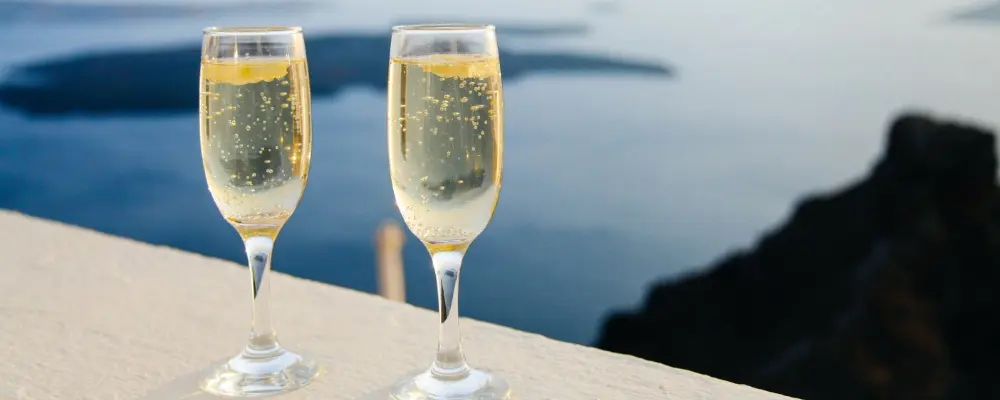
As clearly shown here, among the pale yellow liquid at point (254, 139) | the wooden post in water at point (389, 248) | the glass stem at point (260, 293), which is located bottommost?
the wooden post in water at point (389, 248)

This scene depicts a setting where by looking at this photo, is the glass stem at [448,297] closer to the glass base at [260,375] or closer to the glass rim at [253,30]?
the glass base at [260,375]

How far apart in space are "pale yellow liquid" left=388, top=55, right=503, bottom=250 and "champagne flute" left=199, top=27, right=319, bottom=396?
0.38 feet

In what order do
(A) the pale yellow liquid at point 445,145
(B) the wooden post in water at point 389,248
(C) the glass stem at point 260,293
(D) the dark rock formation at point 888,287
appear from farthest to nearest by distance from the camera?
(D) the dark rock formation at point 888,287
(B) the wooden post in water at point 389,248
(C) the glass stem at point 260,293
(A) the pale yellow liquid at point 445,145

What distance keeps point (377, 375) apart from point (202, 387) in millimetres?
167

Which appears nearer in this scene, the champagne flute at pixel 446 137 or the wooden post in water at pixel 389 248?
the champagne flute at pixel 446 137

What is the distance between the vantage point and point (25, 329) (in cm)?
114

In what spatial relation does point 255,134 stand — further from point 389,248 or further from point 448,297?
point 389,248

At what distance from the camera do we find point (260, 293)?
0.98 m

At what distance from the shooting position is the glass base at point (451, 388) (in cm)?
90

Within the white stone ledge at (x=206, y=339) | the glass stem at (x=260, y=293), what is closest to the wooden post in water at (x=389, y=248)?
the white stone ledge at (x=206, y=339)

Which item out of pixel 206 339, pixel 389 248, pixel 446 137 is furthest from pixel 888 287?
pixel 446 137

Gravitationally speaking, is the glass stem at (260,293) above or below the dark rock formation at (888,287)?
above

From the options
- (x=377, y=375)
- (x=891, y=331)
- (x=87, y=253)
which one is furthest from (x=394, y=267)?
(x=891, y=331)

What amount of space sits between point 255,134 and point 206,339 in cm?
29
